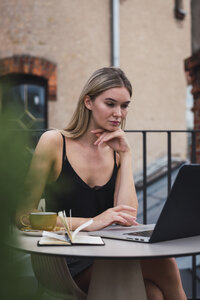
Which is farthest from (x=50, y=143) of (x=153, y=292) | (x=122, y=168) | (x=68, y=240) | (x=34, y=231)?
(x=153, y=292)

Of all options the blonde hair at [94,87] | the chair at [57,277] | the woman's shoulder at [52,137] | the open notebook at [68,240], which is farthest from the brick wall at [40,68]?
the open notebook at [68,240]

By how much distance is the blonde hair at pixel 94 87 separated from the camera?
192 cm

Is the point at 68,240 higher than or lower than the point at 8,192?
lower

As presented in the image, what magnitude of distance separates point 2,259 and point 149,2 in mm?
7811

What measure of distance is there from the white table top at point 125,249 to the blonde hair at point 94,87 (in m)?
0.79

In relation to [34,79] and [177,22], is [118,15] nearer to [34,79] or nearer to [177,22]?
[177,22]

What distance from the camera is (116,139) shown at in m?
2.00

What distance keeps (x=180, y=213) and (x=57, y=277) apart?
0.58 meters

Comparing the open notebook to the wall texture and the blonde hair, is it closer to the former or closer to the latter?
the blonde hair

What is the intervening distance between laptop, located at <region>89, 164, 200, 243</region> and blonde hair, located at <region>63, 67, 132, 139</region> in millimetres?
717

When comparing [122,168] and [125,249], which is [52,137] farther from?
[125,249]

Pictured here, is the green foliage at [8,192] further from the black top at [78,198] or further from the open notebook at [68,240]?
the black top at [78,198]

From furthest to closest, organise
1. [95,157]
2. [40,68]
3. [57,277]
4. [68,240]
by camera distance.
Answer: [40,68], [95,157], [57,277], [68,240]

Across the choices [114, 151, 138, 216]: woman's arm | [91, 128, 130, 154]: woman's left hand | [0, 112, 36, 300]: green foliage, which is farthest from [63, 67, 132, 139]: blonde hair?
[0, 112, 36, 300]: green foliage
